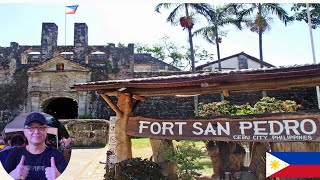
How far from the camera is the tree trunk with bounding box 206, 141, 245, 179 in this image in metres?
5.55

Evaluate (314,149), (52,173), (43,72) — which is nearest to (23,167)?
(52,173)

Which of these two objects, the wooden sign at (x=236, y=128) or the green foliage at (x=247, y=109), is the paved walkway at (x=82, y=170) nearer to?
the wooden sign at (x=236, y=128)

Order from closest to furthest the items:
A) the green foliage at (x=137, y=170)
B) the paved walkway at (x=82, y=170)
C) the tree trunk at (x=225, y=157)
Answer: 1. the green foliage at (x=137, y=170)
2. the tree trunk at (x=225, y=157)
3. the paved walkway at (x=82, y=170)

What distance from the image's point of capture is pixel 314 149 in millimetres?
4633

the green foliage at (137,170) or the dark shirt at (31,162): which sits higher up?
the dark shirt at (31,162)

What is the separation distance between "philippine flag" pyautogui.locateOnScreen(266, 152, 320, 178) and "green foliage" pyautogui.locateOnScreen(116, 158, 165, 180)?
5.12ft

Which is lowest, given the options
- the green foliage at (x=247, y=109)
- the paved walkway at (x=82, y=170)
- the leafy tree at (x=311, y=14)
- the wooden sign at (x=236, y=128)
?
the paved walkway at (x=82, y=170)

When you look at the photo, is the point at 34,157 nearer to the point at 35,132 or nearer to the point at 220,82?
the point at 35,132

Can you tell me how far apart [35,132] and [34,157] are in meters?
0.33

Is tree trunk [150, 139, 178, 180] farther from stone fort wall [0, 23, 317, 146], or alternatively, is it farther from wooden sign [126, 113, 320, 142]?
stone fort wall [0, 23, 317, 146]

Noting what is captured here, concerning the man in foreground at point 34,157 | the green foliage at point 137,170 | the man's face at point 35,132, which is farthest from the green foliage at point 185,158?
the man's face at point 35,132

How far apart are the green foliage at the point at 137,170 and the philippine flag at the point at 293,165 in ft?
5.12

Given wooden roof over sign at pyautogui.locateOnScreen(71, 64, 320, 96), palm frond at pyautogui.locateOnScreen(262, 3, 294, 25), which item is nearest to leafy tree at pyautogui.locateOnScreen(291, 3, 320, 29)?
palm frond at pyautogui.locateOnScreen(262, 3, 294, 25)

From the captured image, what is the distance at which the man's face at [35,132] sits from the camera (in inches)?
151
